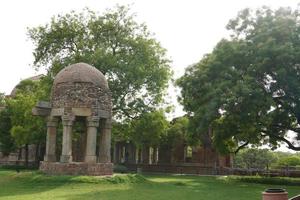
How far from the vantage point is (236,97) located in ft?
74.4

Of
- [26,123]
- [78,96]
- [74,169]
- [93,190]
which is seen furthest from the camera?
[26,123]

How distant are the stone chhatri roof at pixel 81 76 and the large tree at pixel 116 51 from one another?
28.3 ft

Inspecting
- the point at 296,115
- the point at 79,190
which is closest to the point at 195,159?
the point at 296,115

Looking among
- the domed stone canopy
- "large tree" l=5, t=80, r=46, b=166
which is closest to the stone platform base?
the domed stone canopy

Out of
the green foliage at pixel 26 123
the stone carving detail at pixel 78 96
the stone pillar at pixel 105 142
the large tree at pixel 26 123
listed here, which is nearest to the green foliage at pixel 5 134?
the large tree at pixel 26 123

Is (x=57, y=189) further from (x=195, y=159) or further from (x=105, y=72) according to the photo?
(x=195, y=159)

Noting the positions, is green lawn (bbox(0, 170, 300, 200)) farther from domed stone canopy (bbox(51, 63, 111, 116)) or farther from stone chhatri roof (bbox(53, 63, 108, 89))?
stone chhatri roof (bbox(53, 63, 108, 89))

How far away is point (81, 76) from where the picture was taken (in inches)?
908

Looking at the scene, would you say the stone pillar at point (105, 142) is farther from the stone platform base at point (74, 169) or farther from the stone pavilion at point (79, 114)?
the stone platform base at point (74, 169)

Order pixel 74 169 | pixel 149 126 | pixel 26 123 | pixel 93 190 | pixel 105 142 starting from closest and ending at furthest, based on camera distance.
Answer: pixel 93 190
pixel 74 169
pixel 105 142
pixel 149 126
pixel 26 123

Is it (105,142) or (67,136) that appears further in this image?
(105,142)

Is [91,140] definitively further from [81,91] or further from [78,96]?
[81,91]

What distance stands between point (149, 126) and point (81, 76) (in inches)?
477

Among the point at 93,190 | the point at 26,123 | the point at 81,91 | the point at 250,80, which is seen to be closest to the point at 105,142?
the point at 81,91
